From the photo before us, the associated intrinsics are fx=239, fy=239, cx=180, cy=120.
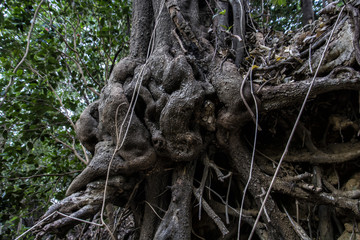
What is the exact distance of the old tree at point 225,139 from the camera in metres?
1.40

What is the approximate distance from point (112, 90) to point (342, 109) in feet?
5.07

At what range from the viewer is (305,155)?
1594 millimetres

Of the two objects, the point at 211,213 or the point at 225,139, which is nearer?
the point at 211,213

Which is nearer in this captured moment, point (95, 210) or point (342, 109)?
point (95, 210)

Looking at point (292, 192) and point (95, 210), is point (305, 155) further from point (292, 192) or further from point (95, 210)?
point (95, 210)

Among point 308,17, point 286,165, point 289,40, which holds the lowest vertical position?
point 286,165

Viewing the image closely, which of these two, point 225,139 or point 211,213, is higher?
A: point 225,139

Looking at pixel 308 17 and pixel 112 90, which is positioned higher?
pixel 308 17

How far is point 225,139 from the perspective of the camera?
155 centimetres

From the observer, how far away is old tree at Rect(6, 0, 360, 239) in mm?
1399

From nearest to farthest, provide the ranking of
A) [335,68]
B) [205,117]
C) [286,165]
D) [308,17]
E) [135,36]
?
1. [335,68]
2. [205,117]
3. [286,165]
4. [135,36]
5. [308,17]

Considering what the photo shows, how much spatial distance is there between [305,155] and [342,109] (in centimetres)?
40

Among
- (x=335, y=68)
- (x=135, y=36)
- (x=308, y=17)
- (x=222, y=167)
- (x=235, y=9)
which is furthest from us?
(x=308, y=17)

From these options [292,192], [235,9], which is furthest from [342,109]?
[235,9]
